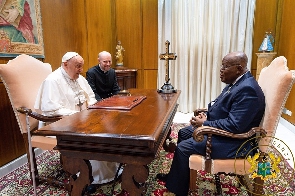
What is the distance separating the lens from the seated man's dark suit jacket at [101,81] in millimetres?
3306

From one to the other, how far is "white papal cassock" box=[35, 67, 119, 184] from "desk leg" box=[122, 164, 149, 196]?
0.82 meters

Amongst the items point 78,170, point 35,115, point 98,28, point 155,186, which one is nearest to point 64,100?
point 35,115

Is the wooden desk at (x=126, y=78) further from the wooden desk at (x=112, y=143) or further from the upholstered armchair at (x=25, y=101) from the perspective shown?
the wooden desk at (x=112, y=143)

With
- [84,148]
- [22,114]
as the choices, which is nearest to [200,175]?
[84,148]

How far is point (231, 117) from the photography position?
157 centimetres

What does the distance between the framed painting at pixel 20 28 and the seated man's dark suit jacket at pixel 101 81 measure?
0.73 metres

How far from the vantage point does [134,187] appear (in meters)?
1.31

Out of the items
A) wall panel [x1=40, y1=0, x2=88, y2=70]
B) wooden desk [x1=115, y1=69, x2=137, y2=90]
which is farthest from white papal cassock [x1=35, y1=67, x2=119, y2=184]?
wooden desk [x1=115, y1=69, x2=137, y2=90]

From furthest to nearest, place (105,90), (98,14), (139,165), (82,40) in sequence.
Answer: (98,14) → (82,40) → (105,90) → (139,165)

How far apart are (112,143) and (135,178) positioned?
10.4 inches

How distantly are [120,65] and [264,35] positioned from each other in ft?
10.5

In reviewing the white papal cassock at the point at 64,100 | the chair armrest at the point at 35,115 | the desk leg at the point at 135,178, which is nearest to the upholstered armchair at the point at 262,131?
the desk leg at the point at 135,178

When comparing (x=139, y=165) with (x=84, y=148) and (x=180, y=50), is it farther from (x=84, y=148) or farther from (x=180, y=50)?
(x=180, y=50)

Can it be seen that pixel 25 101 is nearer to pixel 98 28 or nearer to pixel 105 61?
pixel 105 61
